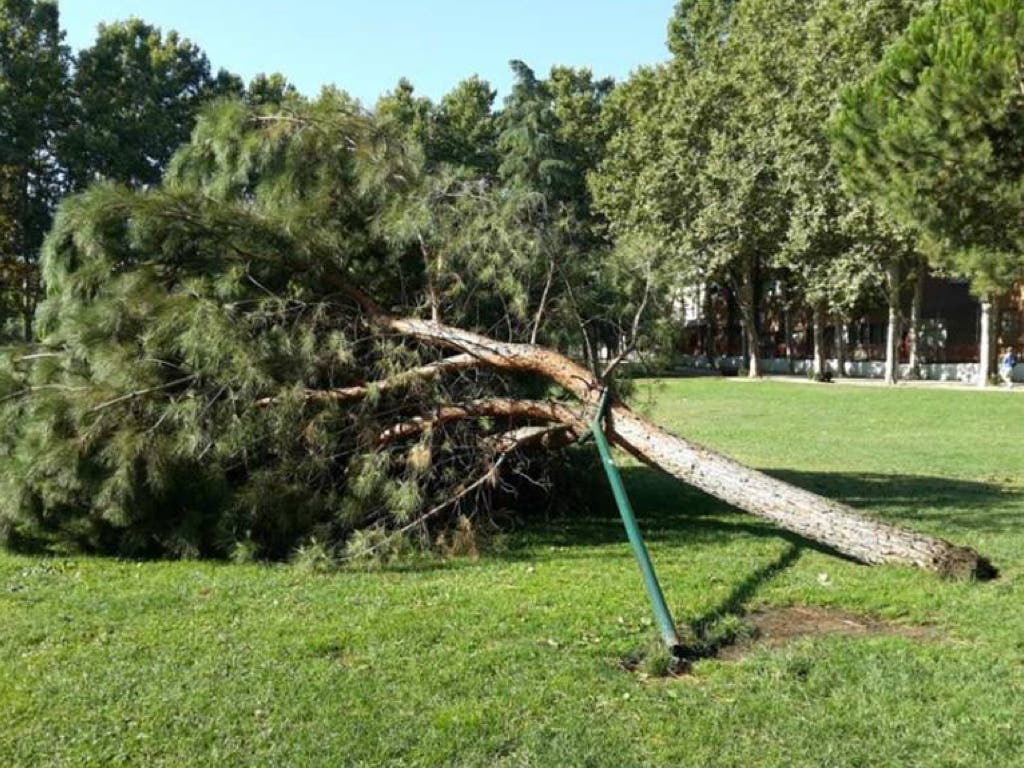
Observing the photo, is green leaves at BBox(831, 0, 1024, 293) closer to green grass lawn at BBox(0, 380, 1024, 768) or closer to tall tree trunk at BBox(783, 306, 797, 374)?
green grass lawn at BBox(0, 380, 1024, 768)

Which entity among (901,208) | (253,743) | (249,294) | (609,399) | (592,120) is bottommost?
(253,743)

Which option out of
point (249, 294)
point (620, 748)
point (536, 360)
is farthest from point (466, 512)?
point (620, 748)

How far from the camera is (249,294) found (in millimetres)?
7219

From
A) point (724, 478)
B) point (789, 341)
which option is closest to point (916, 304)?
point (789, 341)

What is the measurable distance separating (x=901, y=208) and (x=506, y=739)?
9006 mm

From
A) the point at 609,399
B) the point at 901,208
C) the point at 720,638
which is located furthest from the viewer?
the point at 901,208

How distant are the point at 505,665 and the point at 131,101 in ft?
121

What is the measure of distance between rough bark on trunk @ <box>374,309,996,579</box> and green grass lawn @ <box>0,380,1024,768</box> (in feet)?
0.60

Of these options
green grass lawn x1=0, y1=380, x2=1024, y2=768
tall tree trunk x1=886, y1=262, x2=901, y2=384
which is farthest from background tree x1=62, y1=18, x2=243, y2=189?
green grass lawn x1=0, y1=380, x2=1024, y2=768

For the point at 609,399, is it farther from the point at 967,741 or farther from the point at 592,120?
the point at 592,120

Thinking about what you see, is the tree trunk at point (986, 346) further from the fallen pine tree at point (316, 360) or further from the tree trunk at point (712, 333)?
the fallen pine tree at point (316, 360)

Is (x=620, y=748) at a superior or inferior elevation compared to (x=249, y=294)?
inferior

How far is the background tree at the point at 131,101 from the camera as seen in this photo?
34125mm

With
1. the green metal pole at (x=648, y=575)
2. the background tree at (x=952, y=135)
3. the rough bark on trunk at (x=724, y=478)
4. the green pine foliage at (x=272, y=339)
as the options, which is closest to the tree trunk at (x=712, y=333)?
the background tree at (x=952, y=135)
